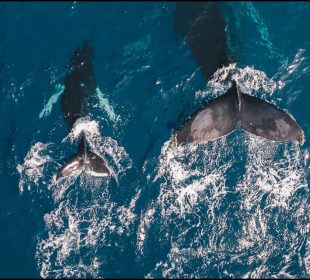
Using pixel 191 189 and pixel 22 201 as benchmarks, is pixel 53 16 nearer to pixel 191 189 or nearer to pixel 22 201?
pixel 22 201

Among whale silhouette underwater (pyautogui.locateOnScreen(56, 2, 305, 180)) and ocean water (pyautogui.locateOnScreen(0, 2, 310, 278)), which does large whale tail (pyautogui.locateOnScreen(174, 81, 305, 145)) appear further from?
ocean water (pyautogui.locateOnScreen(0, 2, 310, 278))

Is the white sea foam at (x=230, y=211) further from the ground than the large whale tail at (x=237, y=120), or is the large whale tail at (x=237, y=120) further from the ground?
the large whale tail at (x=237, y=120)

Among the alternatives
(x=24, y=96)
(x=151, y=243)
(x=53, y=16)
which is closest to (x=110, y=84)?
(x=24, y=96)

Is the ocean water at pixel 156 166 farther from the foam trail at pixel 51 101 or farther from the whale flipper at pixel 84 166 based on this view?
the whale flipper at pixel 84 166

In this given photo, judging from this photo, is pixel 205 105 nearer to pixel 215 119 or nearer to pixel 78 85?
pixel 215 119

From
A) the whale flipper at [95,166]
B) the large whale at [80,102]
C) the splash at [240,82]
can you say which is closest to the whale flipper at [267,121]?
the splash at [240,82]

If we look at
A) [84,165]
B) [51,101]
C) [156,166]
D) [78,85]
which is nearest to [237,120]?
[156,166]
